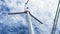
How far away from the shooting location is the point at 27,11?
159 ft

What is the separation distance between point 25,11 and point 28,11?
5.54ft

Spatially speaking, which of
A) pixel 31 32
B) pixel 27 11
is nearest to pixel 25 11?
pixel 27 11

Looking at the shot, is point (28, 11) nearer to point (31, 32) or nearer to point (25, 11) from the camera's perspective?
point (25, 11)

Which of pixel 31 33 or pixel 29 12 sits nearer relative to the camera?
pixel 31 33

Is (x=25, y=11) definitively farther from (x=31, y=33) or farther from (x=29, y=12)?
(x=31, y=33)

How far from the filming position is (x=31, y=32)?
32.8 m

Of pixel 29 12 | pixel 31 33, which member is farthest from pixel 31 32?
pixel 29 12

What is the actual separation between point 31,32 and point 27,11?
17.1 metres

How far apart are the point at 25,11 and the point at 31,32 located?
18130 mm

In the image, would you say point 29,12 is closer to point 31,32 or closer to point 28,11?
point 28,11

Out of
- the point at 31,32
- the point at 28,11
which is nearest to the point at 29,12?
the point at 28,11

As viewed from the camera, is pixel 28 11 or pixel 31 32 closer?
pixel 31 32

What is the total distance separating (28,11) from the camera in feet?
159

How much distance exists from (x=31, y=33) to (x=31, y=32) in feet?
2.63
